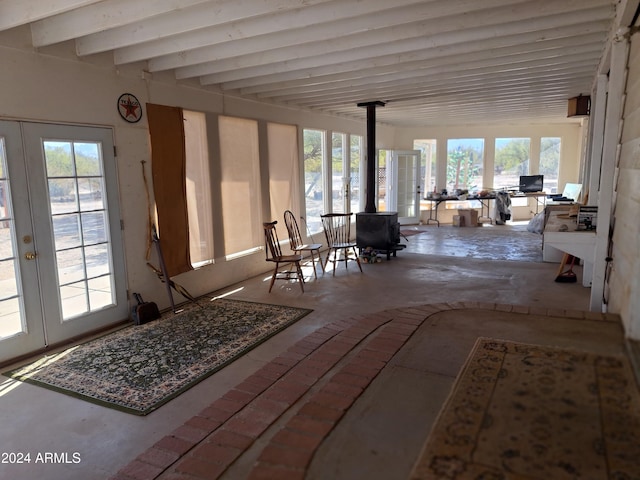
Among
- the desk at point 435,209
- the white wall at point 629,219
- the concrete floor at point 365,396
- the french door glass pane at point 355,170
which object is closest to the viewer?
the concrete floor at point 365,396

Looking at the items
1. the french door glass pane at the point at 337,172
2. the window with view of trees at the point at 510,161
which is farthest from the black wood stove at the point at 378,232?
the window with view of trees at the point at 510,161

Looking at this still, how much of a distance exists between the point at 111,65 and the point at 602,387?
185 inches

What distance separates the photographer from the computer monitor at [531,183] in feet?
36.2

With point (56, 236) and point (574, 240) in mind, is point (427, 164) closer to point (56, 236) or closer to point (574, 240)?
point (574, 240)

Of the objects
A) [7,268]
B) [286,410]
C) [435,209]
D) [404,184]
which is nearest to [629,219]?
[286,410]

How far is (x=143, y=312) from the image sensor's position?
4574 mm

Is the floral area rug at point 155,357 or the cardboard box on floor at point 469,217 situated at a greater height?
the cardboard box on floor at point 469,217

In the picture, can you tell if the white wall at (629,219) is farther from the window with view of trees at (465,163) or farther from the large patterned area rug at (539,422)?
the window with view of trees at (465,163)

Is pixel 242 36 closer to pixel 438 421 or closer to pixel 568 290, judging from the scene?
pixel 438 421

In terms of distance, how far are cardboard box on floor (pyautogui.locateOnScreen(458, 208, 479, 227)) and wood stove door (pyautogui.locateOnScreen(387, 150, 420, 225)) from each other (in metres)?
1.20

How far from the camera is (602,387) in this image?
68.3 inches

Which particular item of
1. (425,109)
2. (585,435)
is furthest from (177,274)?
(425,109)

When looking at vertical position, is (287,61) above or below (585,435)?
above

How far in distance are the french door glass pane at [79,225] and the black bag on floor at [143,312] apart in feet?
0.90
